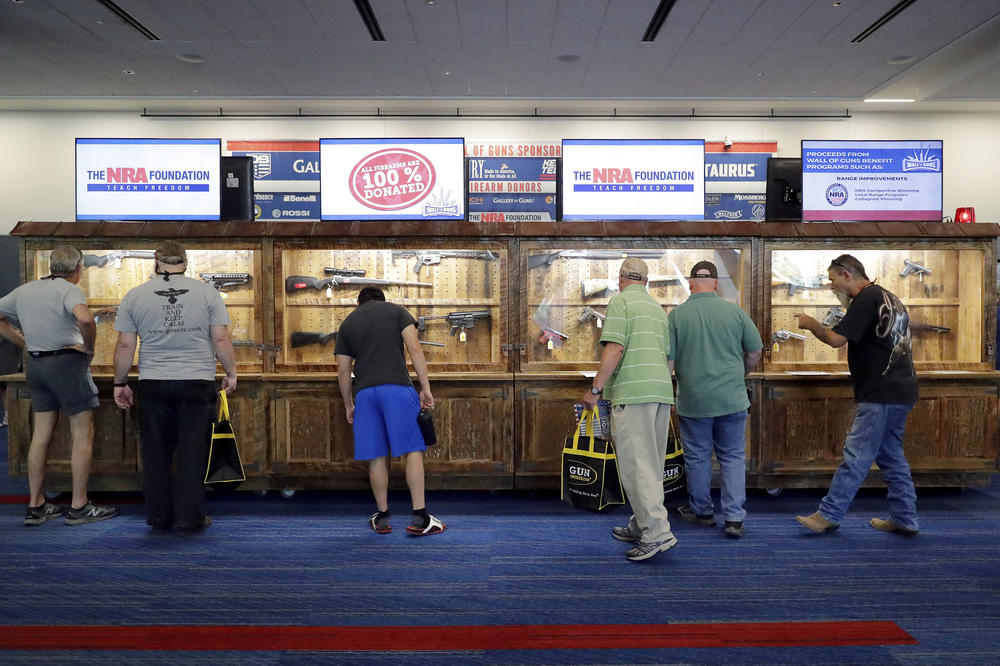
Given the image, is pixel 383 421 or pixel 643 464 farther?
pixel 383 421

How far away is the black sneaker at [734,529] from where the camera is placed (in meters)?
4.08

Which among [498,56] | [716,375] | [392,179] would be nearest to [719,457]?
[716,375]

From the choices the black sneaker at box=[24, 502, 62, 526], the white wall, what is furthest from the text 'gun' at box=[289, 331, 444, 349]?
the white wall

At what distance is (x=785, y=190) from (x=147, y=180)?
4865 mm

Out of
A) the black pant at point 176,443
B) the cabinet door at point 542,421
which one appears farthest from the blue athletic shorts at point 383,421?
the cabinet door at point 542,421

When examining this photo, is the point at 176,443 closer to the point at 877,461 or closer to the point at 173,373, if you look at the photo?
the point at 173,373

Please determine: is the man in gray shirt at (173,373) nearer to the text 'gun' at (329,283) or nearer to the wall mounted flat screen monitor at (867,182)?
the text 'gun' at (329,283)

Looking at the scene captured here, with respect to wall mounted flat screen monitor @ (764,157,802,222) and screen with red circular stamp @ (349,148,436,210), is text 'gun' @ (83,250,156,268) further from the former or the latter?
wall mounted flat screen monitor @ (764,157,802,222)

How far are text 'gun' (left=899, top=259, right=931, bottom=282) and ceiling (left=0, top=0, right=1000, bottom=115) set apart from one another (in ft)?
9.03

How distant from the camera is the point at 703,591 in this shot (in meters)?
3.34

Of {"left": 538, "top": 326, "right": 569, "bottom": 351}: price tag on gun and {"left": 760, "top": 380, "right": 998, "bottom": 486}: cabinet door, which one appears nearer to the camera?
{"left": 760, "top": 380, "right": 998, "bottom": 486}: cabinet door

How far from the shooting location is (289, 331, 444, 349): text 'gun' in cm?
526

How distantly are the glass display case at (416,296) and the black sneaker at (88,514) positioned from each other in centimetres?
156

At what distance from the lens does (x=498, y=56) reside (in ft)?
26.3
